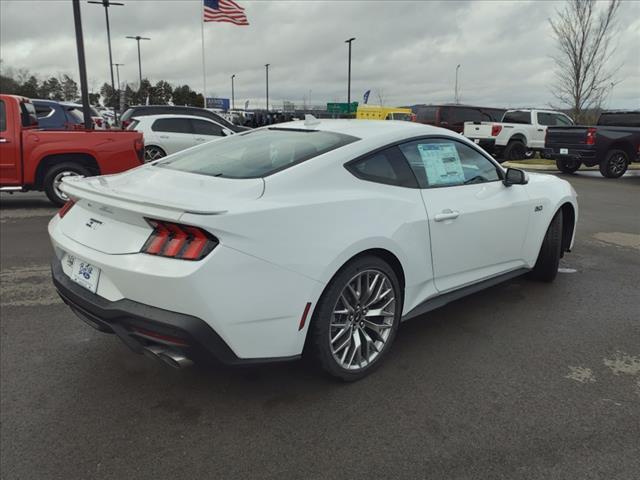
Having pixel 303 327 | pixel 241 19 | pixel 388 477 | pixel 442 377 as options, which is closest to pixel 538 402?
pixel 442 377

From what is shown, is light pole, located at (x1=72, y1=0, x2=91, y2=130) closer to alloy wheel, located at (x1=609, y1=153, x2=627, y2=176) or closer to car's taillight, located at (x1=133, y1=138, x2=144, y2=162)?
car's taillight, located at (x1=133, y1=138, x2=144, y2=162)

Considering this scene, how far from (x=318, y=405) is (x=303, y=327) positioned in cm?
50

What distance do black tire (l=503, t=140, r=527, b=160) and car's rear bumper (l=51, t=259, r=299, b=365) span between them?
1789 centimetres

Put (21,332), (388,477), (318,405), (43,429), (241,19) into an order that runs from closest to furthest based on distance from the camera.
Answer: (388,477) → (43,429) → (318,405) → (21,332) → (241,19)

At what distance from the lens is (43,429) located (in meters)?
2.63

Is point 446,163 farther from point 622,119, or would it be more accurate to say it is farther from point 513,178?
point 622,119

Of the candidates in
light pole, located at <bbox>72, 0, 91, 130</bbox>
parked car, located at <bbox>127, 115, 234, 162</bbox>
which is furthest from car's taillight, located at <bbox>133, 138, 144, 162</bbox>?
parked car, located at <bbox>127, 115, 234, 162</bbox>

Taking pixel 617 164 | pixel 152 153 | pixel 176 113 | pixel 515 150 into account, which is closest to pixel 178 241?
pixel 152 153

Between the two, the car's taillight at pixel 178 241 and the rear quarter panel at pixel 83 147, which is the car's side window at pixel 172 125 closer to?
the rear quarter panel at pixel 83 147

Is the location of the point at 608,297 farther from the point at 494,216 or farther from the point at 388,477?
the point at 388,477

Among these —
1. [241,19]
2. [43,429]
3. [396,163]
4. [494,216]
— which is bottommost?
[43,429]

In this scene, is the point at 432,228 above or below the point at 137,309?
above

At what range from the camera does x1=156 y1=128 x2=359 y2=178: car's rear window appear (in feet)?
9.90

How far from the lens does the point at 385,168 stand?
3264 mm
